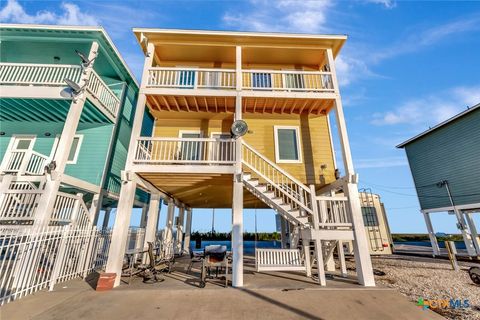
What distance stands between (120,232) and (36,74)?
845cm

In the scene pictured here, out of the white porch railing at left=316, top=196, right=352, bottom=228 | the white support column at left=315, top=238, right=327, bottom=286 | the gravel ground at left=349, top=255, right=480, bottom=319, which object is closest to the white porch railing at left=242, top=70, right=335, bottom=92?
the white porch railing at left=316, top=196, right=352, bottom=228

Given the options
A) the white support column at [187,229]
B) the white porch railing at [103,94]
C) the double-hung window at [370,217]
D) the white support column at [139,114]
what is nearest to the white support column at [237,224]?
the white support column at [139,114]

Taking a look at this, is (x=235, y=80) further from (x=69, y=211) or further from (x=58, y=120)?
(x=58, y=120)

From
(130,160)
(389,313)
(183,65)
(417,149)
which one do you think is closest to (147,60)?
(183,65)

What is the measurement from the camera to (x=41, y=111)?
31.4 feet

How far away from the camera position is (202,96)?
8633 millimetres

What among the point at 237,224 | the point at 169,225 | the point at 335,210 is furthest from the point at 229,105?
the point at 169,225

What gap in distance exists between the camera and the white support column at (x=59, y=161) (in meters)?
6.76

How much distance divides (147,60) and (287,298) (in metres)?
10.1

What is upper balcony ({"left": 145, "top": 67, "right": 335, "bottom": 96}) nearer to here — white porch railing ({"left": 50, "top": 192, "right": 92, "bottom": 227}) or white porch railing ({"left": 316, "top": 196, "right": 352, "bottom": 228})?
white porch railing ({"left": 316, "top": 196, "right": 352, "bottom": 228})

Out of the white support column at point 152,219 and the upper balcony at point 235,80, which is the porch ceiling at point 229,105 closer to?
the upper balcony at point 235,80

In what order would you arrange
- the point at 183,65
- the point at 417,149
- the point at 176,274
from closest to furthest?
the point at 176,274 → the point at 183,65 → the point at 417,149

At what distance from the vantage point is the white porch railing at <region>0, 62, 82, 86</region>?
840 cm

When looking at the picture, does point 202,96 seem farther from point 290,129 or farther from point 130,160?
point 290,129
